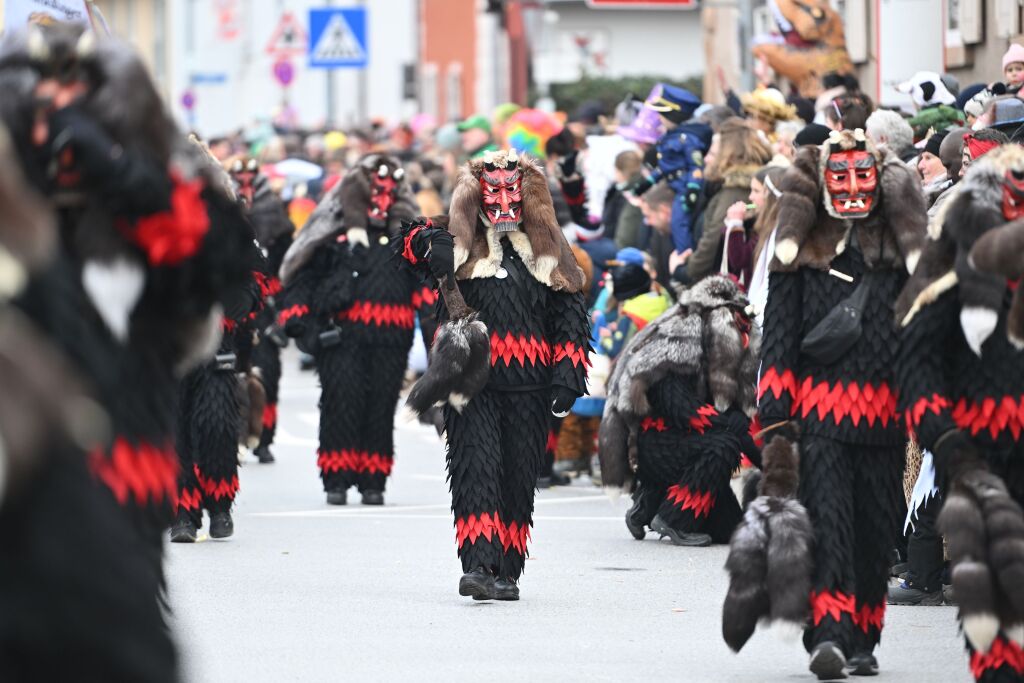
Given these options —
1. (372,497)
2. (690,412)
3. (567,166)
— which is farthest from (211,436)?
(567,166)

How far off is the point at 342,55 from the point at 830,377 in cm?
2240

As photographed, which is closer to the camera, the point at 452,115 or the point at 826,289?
the point at 826,289

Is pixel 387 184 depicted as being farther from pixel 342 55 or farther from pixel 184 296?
pixel 342 55

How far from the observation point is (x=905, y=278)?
29.1ft

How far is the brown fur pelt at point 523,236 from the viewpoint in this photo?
1086 centimetres

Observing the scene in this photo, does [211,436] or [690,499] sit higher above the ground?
[211,436]

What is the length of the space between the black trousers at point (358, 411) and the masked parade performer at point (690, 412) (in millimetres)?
2061

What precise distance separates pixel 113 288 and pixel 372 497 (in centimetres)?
1021

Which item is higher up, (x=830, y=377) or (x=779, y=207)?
(x=779, y=207)

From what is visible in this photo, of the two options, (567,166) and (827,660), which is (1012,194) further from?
(567,166)

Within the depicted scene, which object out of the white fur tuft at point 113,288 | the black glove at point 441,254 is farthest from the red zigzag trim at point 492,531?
the white fur tuft at point 113,288

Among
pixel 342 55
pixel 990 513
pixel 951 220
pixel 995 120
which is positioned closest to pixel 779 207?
pixel 951 220

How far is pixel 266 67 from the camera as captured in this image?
64.5 meters

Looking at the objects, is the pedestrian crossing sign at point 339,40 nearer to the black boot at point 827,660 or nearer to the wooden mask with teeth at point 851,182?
the wooden mask with teeth at point 851,182
